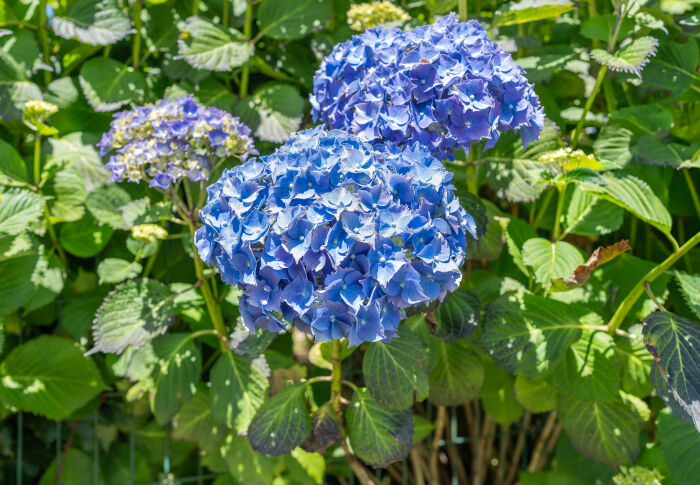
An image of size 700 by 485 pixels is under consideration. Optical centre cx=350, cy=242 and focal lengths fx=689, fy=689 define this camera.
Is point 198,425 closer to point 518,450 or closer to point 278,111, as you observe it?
point 278,111

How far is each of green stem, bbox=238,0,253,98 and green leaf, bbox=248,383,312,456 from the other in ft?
3.12

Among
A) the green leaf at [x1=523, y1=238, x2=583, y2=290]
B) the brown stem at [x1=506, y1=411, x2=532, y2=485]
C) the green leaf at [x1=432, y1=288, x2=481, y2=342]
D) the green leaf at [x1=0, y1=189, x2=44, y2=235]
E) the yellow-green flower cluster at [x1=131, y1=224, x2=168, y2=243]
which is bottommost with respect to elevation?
the brown stem at [x1=506, y1=411, x2=532, y2=485]

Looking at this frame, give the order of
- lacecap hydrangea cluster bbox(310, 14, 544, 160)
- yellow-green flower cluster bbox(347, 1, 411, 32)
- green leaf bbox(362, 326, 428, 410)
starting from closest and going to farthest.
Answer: lacecap hydrangea cluster bbox(310, 14, 544, 160) < green leaf bbox(362, 326, 428, 410) < yellow-green flower cluster bbox(347, 1, 411, 32)

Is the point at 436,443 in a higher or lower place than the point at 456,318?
lower

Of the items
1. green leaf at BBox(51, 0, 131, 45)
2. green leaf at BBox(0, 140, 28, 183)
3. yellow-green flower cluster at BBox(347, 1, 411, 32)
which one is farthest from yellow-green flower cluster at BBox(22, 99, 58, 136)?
yellow-green flower cluster at BBox(347, 1, 411, 32)

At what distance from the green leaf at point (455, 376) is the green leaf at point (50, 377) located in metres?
0.95

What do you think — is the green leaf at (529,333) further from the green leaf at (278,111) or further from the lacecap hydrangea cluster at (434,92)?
the green leaf at (278,111)

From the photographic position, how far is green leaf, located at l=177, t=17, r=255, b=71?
1847 mm

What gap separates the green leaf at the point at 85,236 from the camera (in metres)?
1.93

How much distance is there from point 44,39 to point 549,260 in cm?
156

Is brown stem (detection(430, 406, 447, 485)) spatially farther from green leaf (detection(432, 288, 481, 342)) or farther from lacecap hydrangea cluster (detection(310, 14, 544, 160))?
lacecap hydrangea cluster (detection(310, 14, 544, 160))

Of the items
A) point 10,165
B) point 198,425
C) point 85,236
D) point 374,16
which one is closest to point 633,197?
point 374,16

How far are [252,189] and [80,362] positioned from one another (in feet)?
3.33

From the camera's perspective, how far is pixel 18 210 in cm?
167
